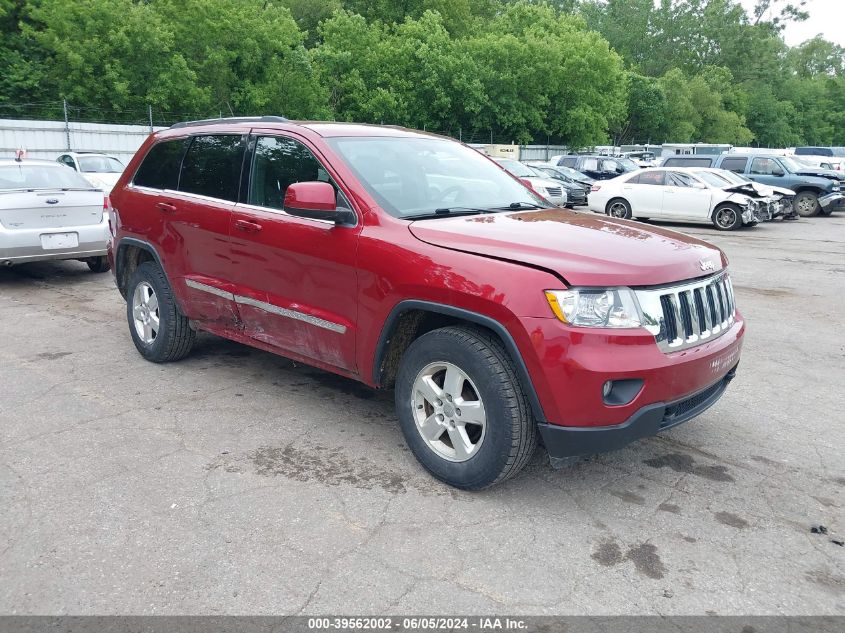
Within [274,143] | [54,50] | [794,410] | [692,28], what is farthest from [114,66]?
[692,28]

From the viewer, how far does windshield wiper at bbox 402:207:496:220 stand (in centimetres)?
416

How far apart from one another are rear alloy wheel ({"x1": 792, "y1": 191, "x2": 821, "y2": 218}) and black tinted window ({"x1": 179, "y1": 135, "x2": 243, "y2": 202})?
20.1 metres

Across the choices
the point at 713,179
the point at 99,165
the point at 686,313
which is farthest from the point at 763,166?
the point at 686,313

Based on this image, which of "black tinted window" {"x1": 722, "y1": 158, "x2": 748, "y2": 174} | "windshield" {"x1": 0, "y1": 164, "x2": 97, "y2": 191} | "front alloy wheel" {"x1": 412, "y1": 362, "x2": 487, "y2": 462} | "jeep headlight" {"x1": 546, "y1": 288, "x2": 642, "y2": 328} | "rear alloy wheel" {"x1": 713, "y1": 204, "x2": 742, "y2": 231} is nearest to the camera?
"jeep headlight" {"x1": 546, "y1": 288, "x2": 642, "y2": 328}

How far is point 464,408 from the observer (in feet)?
12.1

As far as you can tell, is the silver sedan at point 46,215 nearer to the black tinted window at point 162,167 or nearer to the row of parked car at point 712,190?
the black tinted window at point 162,167

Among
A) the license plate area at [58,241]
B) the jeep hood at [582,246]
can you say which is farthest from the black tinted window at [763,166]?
the jeep hood at [582,246]

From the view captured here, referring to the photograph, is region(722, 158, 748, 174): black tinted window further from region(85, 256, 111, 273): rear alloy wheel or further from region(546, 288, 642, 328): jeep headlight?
region(546, 288, 642, 328): jeep headlight

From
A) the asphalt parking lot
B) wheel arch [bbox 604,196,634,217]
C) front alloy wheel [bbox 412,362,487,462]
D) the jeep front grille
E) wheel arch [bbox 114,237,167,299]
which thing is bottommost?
the asphalt parking lot

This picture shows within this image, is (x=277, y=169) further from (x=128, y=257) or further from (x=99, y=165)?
(x=99, y=165)

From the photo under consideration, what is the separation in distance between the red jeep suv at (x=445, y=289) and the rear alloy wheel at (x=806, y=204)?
19.3 meters

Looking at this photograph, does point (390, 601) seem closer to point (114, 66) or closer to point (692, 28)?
point (114, 66)

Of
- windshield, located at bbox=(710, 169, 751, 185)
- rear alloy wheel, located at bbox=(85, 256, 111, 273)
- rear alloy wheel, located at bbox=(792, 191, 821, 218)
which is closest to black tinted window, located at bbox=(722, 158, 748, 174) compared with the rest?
rear alloy wheel, located at bbox=(792, 191, 821, 218)

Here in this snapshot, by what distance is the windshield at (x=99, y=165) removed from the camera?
674 inches
